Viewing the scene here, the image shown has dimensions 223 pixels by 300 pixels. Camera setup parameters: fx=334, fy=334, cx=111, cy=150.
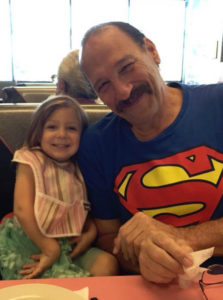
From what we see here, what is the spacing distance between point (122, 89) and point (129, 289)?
66 cm

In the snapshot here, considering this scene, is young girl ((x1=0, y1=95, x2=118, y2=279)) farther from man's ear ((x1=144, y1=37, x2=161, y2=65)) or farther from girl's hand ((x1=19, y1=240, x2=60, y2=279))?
man's ear ((x1=144, y1=37, x2=161, y2=65))

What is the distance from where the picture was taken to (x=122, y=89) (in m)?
1.15

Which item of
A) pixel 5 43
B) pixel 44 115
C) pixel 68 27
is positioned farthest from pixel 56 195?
pixel 68 27

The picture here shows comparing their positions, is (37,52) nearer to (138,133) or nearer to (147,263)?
(138,133)

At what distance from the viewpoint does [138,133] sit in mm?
1269

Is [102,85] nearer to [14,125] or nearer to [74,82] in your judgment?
[14,125]

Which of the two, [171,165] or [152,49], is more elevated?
[152,49]

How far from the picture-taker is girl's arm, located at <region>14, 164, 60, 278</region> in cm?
123


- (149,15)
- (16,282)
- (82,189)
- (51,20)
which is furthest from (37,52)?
(16,282)

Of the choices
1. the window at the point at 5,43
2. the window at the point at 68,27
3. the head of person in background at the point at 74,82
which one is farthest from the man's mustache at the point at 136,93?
the window at the point at 5,43

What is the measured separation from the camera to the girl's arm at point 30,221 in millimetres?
1228

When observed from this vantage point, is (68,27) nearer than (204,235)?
No

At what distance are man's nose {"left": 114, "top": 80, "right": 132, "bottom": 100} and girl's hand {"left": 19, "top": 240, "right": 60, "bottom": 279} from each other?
619mm

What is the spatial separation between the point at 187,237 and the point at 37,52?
8.52 metres
